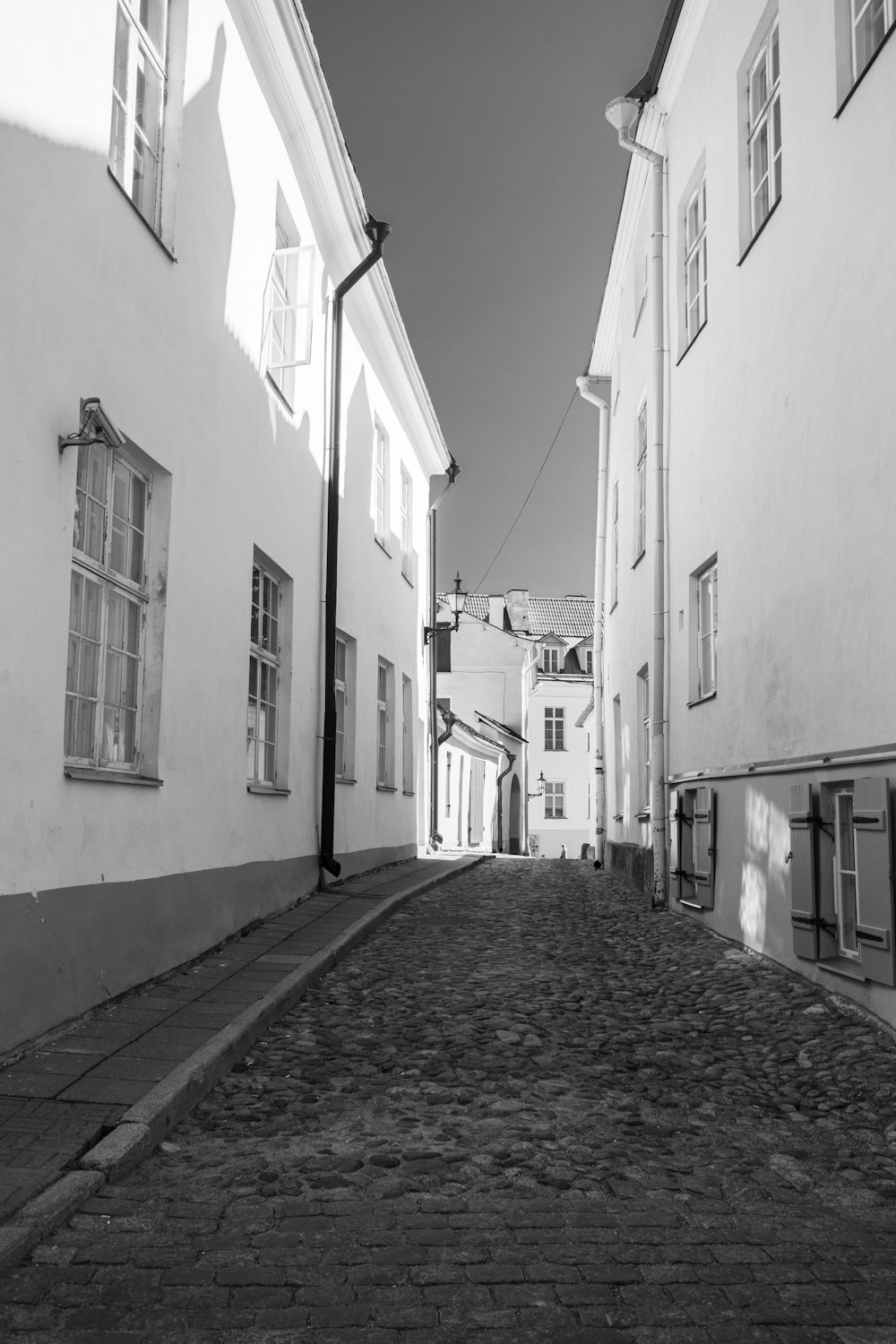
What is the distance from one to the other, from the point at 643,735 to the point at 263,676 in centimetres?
561

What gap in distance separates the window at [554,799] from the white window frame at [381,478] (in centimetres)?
3926

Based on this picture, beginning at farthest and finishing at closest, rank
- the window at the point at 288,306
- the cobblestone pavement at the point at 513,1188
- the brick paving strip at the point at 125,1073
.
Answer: the window at the point at 288,306
the brick paving strip at the point at 125,1073
the cobblestone pavement at the point at 513,1188

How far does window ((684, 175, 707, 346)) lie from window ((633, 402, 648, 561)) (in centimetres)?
247

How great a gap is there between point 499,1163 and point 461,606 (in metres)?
38.2

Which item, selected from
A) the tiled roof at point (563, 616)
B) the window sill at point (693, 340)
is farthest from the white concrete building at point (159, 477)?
the tiled roof at point (563, 616)

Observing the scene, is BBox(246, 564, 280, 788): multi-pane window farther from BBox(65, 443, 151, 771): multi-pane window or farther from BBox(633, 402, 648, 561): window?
BBox(633, 402, 648, 561): window

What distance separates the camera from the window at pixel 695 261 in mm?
10500

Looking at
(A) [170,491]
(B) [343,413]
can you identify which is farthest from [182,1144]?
(B) [343,413]

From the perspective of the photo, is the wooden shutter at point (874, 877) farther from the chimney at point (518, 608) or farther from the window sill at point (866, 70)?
the chimney at point (518, 608)

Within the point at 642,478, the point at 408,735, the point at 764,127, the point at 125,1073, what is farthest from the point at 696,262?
the point at 125,1073

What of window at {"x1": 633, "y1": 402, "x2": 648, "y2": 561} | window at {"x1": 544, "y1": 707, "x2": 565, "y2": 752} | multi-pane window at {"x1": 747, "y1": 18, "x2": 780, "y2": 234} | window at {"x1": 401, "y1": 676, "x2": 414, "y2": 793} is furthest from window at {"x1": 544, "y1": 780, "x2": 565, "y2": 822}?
multi-pane window at {"x1": 747, "y1": 18, "x2": 780, "y2": 234}

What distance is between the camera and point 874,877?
5.64 m

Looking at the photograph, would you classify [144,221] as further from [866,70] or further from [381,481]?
[381,481]

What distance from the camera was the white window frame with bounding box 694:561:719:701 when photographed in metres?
9.92
